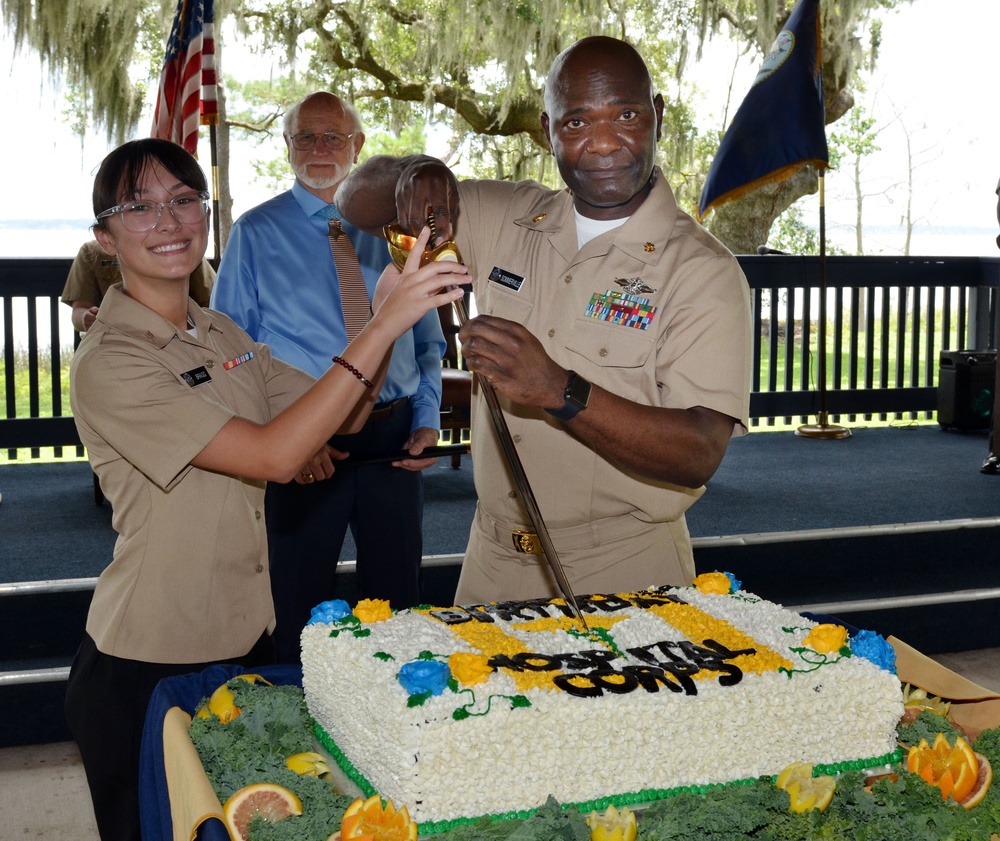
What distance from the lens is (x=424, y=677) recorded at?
105 centimetres

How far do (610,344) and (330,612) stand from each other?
0.59 m

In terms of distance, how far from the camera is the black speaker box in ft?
19.6

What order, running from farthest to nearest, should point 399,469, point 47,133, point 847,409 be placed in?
1. point 47,133
2. point 847,409
3. point 399,469

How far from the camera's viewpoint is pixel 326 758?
1.23 m

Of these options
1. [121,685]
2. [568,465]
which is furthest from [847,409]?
[121,685]

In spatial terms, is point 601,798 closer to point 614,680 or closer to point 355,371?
point 614,680

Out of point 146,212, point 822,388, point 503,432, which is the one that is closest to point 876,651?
point 503,432

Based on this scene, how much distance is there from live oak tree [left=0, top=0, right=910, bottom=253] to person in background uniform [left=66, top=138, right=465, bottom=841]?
6.11 m

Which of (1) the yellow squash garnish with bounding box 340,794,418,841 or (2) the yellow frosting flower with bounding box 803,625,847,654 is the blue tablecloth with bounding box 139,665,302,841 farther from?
(2) the yellow frosting flower with bounding box 803,625,847,654

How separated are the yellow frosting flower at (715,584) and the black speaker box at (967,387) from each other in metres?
5.12

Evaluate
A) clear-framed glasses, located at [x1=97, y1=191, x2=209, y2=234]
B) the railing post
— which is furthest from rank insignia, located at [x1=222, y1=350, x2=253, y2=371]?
the railing post

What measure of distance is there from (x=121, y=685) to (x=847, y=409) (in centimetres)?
570

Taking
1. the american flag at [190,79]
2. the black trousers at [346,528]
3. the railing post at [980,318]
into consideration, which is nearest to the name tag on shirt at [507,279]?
the black trousers at [346,528]

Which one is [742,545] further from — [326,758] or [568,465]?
[326,758]
